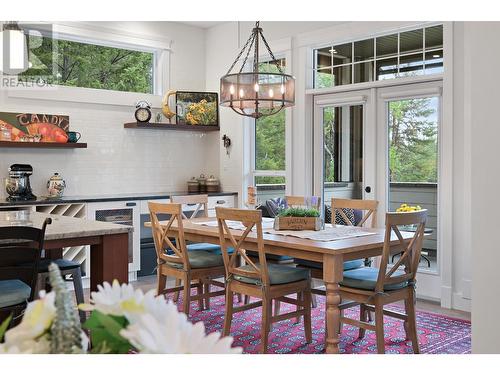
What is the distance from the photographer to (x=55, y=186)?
19.4 feet

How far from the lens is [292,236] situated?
12.6ft

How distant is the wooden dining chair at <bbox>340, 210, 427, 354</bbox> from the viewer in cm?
338

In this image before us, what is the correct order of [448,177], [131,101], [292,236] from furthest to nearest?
[131,101] < [448,177] < [292,236]

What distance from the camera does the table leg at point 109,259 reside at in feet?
10.7

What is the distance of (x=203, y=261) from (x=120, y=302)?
12.3 feet

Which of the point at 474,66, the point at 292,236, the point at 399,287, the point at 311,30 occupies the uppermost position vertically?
the point at 311,30

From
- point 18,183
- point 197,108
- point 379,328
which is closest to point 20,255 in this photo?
point 379,328

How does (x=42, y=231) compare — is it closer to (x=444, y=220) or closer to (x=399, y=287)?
(x=399, y=287)

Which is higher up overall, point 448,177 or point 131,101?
point 131,101

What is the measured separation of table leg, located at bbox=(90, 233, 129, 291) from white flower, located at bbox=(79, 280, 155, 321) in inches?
105

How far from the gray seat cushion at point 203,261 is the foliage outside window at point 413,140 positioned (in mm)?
2061
